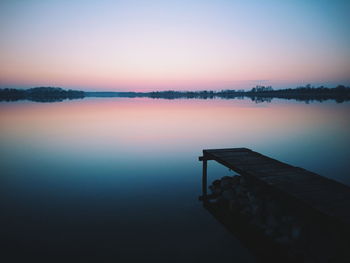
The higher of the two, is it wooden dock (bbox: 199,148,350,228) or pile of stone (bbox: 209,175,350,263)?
wooden dock (bbox: 199,148,350,228)

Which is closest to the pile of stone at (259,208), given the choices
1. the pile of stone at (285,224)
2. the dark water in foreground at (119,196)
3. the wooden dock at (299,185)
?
the pile of stone at (285,224)

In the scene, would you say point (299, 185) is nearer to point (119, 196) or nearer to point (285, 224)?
point (285, 224)

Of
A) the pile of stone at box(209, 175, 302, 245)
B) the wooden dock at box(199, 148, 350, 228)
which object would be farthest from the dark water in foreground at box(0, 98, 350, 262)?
the wooden dock at box(199, 148, 350, 228)

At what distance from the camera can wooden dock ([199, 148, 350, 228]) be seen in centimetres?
588

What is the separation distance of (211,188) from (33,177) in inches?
408

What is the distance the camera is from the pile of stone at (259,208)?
23.8ft

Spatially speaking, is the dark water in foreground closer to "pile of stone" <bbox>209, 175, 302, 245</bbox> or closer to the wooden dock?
"pile of stone" <bbox>209, 175, 302, 245</bbox>

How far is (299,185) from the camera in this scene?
7.50 metres

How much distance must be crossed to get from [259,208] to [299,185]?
184 cm

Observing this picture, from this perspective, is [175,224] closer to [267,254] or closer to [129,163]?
[267,254]

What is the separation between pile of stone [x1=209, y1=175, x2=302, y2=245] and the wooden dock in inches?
33.8

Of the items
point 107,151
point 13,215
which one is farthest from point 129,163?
point 13,215

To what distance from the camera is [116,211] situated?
31.3ft

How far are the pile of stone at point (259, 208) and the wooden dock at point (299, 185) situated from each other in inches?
33.8
